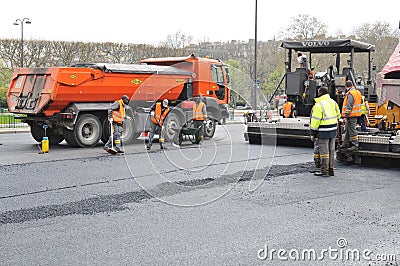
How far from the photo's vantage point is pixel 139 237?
6.05 metres

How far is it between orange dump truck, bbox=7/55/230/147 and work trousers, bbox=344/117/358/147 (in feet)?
19.9

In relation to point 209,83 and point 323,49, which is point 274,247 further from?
point 209,83

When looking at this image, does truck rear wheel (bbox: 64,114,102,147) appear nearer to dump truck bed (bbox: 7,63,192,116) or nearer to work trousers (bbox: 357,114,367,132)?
dump truck bed (bbox: 7,63,192,116)

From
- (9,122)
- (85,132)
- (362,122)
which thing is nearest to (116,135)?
(85,132)

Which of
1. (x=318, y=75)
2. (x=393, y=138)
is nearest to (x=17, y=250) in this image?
(x=393, y=138)

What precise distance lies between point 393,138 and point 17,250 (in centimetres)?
805

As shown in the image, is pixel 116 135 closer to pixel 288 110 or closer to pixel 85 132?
pixel 85 132

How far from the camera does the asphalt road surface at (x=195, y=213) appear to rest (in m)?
5.46

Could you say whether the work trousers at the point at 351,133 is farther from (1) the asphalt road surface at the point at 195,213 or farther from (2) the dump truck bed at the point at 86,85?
(2) the dump truck bed at the point at 86,85

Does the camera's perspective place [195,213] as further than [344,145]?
No

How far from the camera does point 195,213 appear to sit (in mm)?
7270

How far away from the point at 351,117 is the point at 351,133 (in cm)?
39

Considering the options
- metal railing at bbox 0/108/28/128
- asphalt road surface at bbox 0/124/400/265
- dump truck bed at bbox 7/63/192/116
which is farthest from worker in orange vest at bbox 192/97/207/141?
metal railing at bbox 0/108/28/128

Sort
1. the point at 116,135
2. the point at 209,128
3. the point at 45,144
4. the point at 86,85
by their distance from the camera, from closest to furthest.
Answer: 1. the point at 45,144
2. the point at 116,135
3. the point at 86,85
4. the point at 209,128
